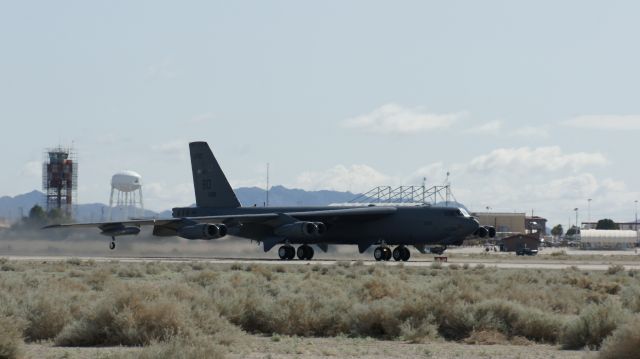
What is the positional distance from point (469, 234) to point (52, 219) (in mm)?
37967

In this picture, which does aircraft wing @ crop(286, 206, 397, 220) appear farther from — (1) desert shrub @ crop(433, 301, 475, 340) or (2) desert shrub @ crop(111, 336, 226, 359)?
(2) desert shrub @ crop(111, 336, 226, 359)

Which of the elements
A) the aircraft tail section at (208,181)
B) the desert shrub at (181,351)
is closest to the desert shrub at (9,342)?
the desert shrub at (181,351)

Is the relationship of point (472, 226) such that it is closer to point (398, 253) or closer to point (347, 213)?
point (398, 253)

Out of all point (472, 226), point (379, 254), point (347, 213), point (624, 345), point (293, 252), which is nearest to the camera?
point (624, 345)

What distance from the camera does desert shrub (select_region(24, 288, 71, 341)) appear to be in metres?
18.6

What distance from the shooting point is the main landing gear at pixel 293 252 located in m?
56.6

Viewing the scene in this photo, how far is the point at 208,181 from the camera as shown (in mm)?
62438

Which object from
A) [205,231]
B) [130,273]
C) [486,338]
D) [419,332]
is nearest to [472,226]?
[205,231]

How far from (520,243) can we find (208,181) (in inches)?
2186

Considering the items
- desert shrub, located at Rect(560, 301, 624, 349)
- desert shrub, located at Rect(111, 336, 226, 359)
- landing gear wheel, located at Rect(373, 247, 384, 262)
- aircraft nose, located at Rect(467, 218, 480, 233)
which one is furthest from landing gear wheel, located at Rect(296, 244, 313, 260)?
desert shrub, located at Rect(111, 336, 226, 359)

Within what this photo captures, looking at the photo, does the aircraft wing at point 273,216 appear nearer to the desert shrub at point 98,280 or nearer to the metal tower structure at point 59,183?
the desert shrub at point 98,280

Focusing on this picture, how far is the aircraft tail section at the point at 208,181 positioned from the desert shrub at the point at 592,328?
44.5m

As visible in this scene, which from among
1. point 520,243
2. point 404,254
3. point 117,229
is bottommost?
point 404,254

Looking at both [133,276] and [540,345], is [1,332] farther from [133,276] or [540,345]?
[133,276]
